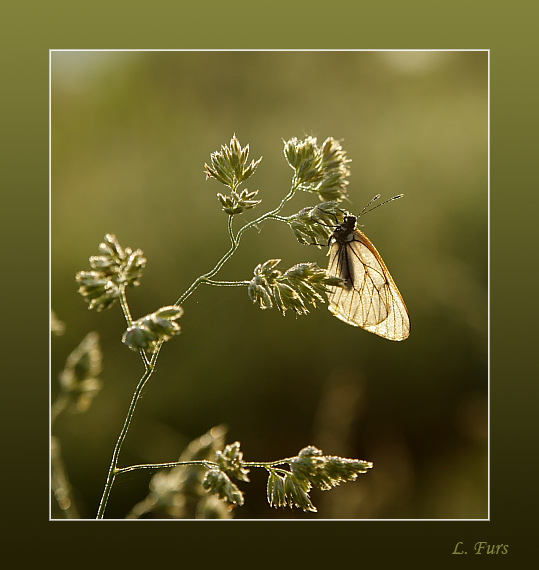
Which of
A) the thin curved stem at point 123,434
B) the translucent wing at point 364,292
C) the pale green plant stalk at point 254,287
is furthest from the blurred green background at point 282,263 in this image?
the thin curved stem at point 123,434

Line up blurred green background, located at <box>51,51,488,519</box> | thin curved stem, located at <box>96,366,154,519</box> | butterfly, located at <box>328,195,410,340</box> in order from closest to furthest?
thin curved stem, located at <box>96,366,154,519</box>
butterfly, located at <box>328,195,410,340</box>
blurred green background, located at <box>51,51,488,519</box>

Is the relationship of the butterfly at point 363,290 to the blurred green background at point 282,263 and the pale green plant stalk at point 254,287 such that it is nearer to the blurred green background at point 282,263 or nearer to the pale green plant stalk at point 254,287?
the pale green plant stalk at point 254,287

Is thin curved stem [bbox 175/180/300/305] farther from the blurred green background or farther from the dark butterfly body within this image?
the blurred green background

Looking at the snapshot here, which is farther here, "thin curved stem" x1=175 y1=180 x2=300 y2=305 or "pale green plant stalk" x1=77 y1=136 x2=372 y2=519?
"thin curved stem" x1=175 y1=180 x2=300 y2=305

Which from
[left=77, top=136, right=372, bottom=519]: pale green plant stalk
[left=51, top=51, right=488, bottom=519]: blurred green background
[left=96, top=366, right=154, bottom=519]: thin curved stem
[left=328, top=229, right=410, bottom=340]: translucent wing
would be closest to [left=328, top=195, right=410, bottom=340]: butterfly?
[left=328, top=229, right=410, bottom=340]: translucent wing

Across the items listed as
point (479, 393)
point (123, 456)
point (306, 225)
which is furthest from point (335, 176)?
point (479, 393)

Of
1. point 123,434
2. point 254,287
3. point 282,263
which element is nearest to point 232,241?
point 254,287

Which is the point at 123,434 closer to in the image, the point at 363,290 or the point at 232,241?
the point at 232,241
